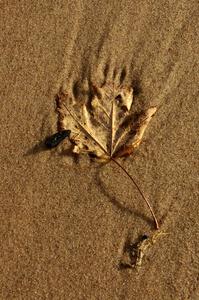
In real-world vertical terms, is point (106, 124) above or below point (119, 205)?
above

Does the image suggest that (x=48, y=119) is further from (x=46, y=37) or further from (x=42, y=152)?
(x=46, y=37)

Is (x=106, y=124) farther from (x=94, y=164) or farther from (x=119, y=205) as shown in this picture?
(x=119, y=205)

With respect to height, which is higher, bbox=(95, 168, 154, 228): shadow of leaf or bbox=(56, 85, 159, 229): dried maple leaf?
bbox=(56, 85, 159, 229): dried maple leaf

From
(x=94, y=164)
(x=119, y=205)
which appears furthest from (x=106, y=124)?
(x=119, y=205)

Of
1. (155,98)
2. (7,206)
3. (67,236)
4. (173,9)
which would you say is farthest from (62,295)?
(173,9)
